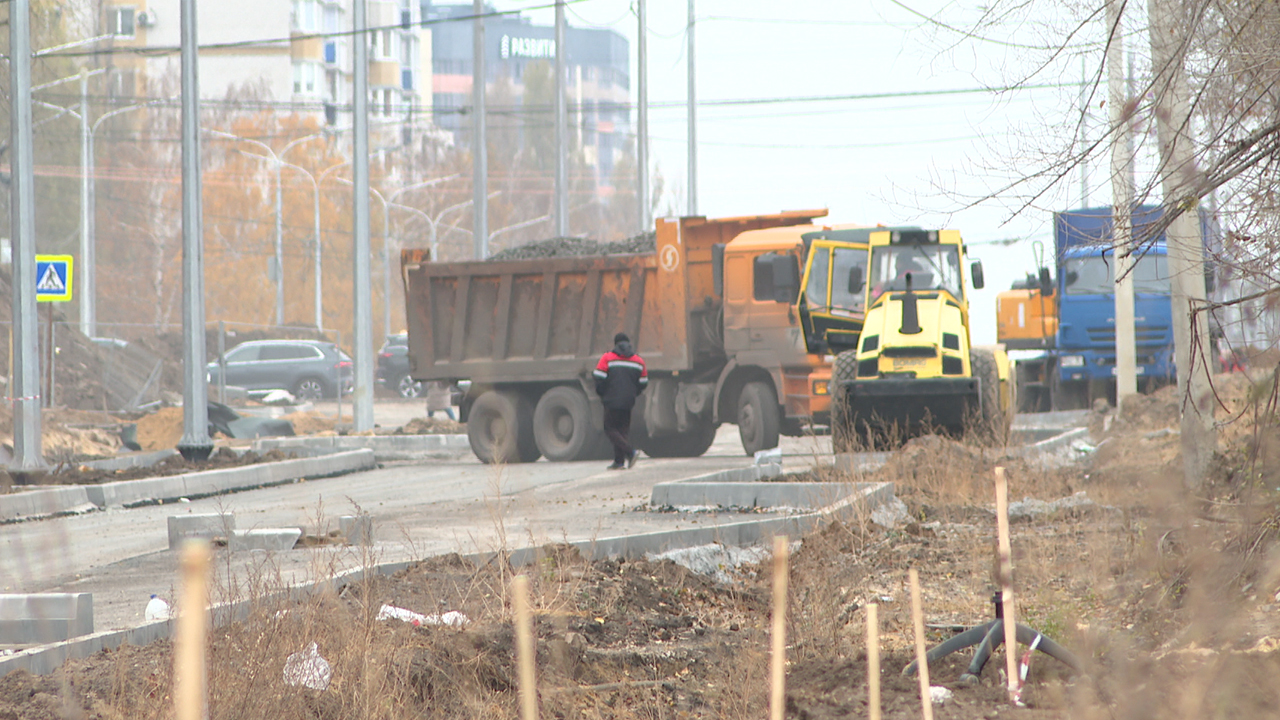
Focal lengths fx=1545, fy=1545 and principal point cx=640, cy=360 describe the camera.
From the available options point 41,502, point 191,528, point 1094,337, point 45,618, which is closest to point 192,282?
point 41,502

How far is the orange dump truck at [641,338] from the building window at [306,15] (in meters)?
78.1

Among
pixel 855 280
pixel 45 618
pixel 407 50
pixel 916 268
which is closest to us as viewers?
pixel 45 618

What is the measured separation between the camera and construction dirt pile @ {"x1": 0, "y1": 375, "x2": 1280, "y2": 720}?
5.75 metres

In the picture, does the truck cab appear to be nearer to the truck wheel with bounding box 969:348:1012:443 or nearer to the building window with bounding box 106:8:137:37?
the truck wheel with bounding box 969:348:1012:443

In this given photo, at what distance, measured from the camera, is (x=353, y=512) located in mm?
13984

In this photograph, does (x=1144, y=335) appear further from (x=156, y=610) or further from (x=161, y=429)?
(x=156, y=610)

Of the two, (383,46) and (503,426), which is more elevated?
(383,46)

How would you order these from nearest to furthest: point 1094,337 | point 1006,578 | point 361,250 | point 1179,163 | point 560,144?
point 1006,578
point 1179,163
point 361,250
point 1094,337
point 560,144

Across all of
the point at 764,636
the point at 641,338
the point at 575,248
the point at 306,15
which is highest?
the point at 306,15

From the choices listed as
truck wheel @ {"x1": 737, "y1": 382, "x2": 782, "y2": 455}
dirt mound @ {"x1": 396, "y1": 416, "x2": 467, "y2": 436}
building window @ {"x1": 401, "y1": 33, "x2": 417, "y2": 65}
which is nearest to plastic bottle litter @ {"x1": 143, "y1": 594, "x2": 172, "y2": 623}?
truck wheel @ {"x1": 737, "y1": 382, "x2": 782, "y2": 455}

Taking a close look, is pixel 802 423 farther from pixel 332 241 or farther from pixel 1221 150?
pixel 332 241

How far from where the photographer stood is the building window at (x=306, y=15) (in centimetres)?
9600

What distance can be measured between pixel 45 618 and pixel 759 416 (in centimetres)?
1361

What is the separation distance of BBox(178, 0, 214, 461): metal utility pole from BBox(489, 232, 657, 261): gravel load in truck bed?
13.6 ft
